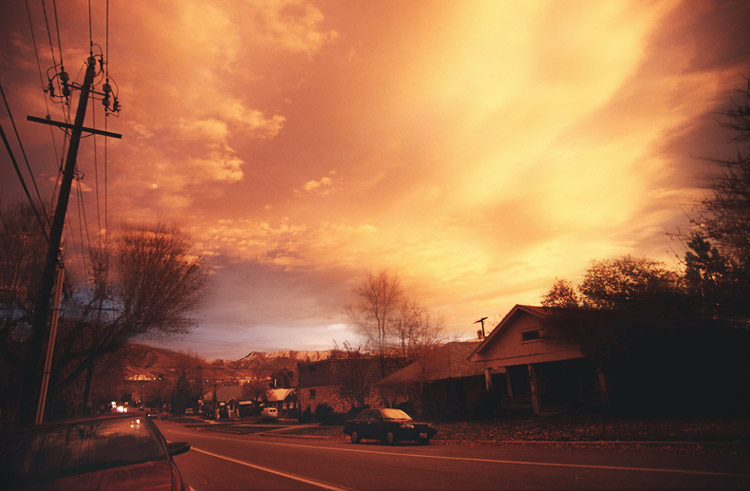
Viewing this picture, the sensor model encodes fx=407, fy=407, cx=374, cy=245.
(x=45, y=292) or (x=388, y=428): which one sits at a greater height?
(x=45, y=292)

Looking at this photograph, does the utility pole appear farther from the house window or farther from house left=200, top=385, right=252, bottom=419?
house left=200, top=385, right=252, bottom=419

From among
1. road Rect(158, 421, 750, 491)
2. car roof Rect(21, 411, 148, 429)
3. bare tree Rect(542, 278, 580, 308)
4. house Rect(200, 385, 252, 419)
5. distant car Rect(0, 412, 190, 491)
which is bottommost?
house Rect(200, 385, 252, 419)

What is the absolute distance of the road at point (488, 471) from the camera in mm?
7203

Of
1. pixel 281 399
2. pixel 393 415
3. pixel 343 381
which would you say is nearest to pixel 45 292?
pixel 393 415

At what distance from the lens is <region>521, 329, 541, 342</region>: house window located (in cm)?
2461

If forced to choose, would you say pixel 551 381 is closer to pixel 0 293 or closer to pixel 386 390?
pixel 386 390

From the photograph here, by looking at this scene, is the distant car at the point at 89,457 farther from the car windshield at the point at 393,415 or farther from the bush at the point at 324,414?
the bush at the point at 324,414

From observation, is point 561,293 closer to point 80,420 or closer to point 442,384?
point 442,384

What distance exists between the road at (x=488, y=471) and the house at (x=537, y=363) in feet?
40.3

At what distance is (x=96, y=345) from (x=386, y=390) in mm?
25799

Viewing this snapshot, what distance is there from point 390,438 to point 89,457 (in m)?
15.0

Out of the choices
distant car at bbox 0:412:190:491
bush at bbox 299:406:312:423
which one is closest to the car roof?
distant car at bbox 0:412:190:491

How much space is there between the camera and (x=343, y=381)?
4312cm

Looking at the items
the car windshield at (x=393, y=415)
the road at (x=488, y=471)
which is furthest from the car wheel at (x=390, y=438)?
the road at (x=488, y=471)
